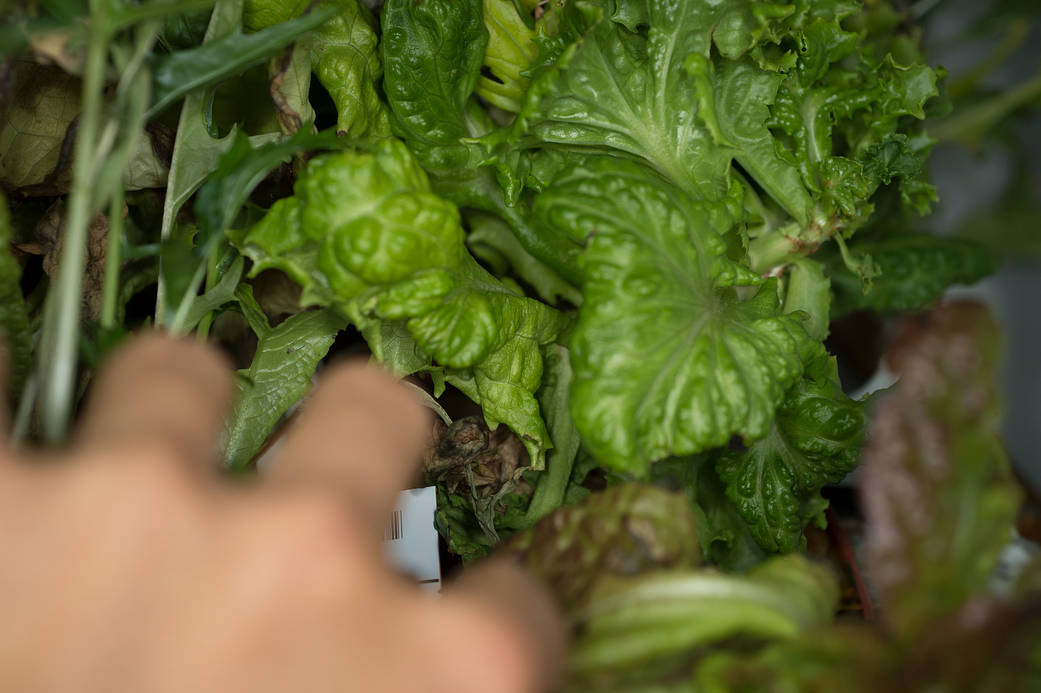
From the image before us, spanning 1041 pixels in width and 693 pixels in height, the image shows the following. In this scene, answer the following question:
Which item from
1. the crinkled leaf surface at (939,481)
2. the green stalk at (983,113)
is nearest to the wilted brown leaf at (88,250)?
the crinkled leaf surface at (939,481)

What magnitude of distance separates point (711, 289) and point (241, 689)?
43 cm

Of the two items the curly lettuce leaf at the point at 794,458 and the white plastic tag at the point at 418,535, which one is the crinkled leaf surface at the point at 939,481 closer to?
the curly lettuce leaf at the point at 794,458

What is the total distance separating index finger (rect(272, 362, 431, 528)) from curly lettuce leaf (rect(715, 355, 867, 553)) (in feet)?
1.21

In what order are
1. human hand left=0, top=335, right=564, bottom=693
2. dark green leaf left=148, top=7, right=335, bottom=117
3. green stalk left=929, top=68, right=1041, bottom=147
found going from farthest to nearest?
green stalk left=929, top=68, right=1041, bottom=147, dark green leaf left=148, top=7, right=335, bottom=117, human hand left=0, top=335, right=564, bottom=693

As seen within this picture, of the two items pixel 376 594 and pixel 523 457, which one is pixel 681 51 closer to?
pixel 523 457

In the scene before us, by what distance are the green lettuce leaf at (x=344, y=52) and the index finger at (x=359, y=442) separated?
0.32m

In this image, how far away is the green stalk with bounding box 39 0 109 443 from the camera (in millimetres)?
452

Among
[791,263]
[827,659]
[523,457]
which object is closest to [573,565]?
[827,659]

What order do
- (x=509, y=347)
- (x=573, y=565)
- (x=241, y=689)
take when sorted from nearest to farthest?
(x=241, y=689) < (x=573, y=565) < (x=509, y=347)

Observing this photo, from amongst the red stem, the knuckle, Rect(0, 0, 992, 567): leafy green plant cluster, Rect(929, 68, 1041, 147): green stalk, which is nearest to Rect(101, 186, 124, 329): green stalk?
Rect(0, 0, 992, 567): leafy green plant cluster

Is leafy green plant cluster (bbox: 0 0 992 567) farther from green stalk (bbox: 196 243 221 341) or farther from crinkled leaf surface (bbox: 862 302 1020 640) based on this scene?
crinkled leaf surface (bbox: 862 302 1020 640)

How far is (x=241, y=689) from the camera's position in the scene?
0.34 meters

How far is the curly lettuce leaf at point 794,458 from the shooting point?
71 centimetres

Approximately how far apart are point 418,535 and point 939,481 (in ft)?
1.63
